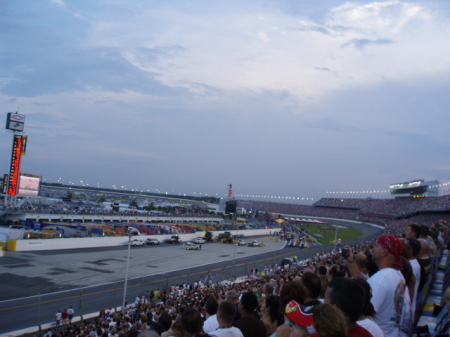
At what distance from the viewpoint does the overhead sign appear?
147 ft

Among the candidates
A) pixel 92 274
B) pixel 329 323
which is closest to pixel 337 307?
pixel 329 323

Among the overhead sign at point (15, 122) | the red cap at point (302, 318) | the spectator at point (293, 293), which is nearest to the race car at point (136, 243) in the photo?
the overhead sign at point (15, 122)

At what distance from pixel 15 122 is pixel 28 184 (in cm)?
730

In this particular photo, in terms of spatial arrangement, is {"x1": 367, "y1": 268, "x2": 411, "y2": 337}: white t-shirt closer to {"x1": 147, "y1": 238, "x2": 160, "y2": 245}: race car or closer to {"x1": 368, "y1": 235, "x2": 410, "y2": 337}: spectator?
{"x1": 368, "y1": 235, "x2": 410, "y2": 337}: spectator

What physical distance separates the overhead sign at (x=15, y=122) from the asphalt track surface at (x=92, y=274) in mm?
19415

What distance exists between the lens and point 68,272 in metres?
25.1

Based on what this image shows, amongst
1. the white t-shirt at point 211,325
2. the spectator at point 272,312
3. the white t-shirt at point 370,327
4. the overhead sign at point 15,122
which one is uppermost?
the overhead sign at point 15,122

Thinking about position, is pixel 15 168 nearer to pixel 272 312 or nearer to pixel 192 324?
pixel 272 312

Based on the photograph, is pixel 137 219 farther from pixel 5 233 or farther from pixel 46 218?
pixel 5 233

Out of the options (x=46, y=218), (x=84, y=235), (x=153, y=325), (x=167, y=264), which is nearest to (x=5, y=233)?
(x=84, y=235)

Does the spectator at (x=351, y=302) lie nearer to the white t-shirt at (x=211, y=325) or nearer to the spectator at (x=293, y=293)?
the spectator at (x=293, y=293)

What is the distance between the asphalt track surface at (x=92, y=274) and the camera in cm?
1719

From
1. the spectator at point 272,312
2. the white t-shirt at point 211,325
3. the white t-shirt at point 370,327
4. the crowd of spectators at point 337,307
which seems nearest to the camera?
the crowd of spectators at point 337,307

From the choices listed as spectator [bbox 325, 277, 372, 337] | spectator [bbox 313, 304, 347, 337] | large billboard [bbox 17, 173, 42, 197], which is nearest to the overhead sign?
large billboard [bbox 17, 173, 42, 197]
